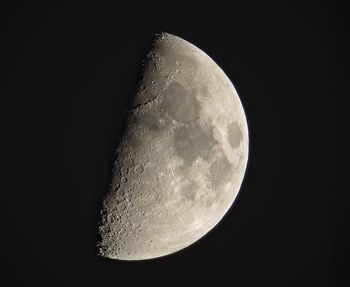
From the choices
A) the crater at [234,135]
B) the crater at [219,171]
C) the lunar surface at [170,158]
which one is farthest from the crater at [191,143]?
the crater at [234,135]

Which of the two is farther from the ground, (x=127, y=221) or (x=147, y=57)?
(x=147, y=57)

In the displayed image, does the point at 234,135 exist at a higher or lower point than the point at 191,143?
higher

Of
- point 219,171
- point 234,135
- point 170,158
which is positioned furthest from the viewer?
point 234,135

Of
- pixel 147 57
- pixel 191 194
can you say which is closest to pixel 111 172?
pixel 191 194

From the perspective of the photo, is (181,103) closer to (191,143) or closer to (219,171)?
(191,143)

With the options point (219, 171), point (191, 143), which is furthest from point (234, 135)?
point (191, 143)

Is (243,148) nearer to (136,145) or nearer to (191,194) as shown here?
(191,194)

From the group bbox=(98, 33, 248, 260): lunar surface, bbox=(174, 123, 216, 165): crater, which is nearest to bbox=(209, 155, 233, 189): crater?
bbox=(98, 33, 248, 260): lunar surface

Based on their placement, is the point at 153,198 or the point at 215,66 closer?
the point at 153,198

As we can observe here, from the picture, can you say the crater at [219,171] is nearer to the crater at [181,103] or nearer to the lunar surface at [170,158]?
the lunar surface at [170,158]

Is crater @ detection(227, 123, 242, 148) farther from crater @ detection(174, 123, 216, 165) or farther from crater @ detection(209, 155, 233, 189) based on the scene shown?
crater @ detection(174, 123, 216, 165)
